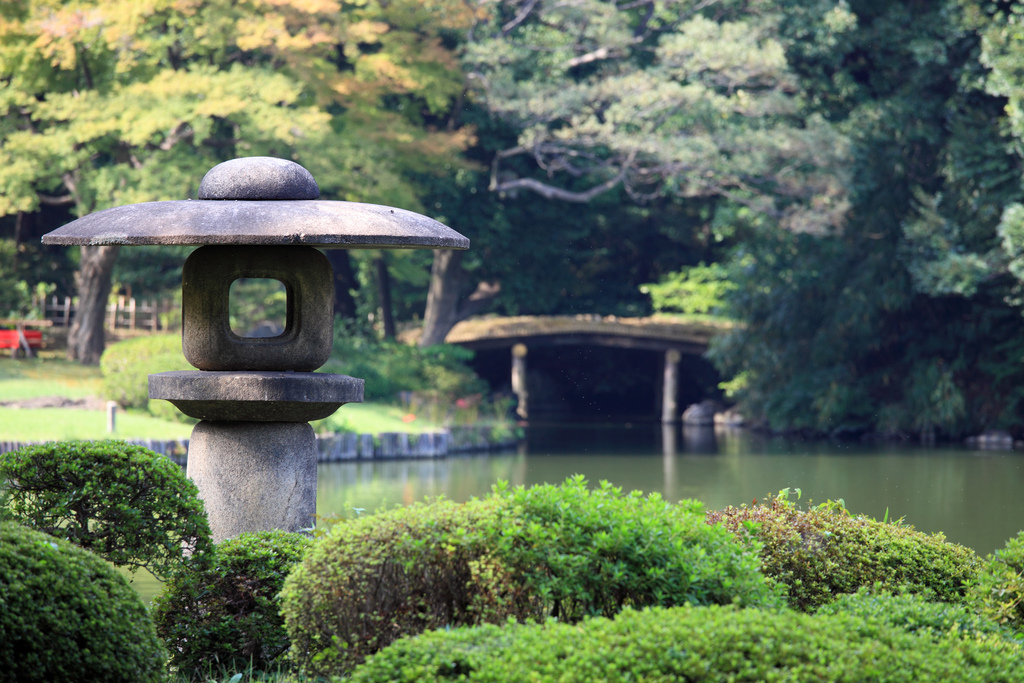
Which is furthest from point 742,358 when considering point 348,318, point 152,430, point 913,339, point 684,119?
point 152,430

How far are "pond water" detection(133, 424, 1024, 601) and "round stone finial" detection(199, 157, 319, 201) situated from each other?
3.86 m

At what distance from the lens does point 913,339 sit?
74.5 ft

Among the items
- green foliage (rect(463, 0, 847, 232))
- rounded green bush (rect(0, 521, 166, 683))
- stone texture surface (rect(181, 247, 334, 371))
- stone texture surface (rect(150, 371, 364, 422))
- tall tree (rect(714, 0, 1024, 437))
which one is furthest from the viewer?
green foliage (rect(463, 0, 847, 232))

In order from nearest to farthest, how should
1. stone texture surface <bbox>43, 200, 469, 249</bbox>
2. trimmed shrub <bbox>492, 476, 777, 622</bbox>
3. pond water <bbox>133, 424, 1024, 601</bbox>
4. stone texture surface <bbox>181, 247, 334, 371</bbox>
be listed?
1. trimmed shrub <bbox>492, 476, 777, 622</bbox>
2. stone texture surface <bbox>43, 200, 469, 249</bbox>
3. stone texture surface <bbox>181, 247, 334, 371</bbox>
4. pond water <bbox>133, 424, 1024, 601</bbox>

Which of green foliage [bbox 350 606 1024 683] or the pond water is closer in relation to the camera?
green foliage [bbox 350 606 1024 683]

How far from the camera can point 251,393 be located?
5.96m

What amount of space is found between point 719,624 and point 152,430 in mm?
13665

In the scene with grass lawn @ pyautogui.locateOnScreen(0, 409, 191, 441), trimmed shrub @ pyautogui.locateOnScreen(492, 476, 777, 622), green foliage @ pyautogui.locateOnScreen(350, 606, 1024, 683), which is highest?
trimmed shrub @ pyautogui.locateOnScreen(492, 476, 777, 622)

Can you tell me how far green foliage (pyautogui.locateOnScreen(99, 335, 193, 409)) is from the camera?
17000mm

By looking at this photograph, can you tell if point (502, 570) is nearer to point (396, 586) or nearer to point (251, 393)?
point (396, 586)

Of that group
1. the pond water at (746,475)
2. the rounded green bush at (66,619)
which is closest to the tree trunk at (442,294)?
the pond water at (746,475)

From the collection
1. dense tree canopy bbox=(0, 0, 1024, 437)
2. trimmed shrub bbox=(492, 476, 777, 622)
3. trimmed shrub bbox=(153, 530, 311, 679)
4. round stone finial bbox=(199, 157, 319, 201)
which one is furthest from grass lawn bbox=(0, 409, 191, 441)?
trimmed shrub bbox=(492, 476, 777, 622)

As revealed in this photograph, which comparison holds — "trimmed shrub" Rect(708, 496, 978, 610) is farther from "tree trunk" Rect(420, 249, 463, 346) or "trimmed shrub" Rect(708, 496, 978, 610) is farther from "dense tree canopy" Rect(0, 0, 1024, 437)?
"tree trunk" Rect(420, 249, 463, 346)

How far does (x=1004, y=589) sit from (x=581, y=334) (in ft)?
73.0
